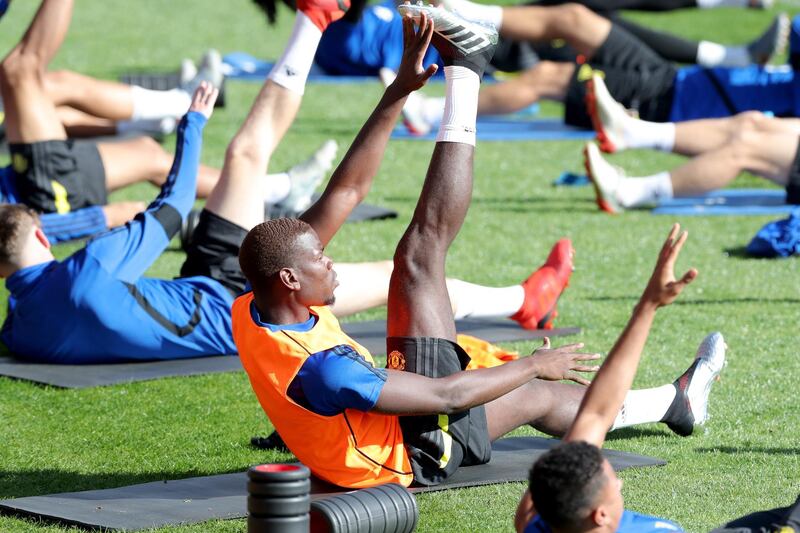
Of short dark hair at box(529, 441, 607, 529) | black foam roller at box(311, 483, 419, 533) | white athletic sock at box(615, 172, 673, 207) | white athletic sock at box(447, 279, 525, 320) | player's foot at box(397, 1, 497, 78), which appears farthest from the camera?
white athletic sock at box(615, 172, 673, 207)

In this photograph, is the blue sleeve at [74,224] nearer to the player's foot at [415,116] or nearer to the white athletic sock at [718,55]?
the player's foot at [415,116]

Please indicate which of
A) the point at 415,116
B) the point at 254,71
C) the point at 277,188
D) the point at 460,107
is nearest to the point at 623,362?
the point at 460,107

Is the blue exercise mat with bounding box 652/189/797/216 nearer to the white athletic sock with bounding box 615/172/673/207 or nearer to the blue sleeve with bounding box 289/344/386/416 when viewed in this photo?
the white athletic sock with bounding box 615/172/673/207

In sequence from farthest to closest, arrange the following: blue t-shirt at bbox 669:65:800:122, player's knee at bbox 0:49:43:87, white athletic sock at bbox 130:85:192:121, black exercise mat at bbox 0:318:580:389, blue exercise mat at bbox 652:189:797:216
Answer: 1. blue t-shirt at bbox 669:65:800:122
2. white athletic sock at bbox 130:85:192:121
3. blue exercise mat at bbox 652:189:797:216
4. player's knee at bbox 0:49:43:87
5. black exercise mat at bbox 0:318:580:389

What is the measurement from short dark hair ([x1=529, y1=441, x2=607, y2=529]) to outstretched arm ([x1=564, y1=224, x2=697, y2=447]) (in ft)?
0.82

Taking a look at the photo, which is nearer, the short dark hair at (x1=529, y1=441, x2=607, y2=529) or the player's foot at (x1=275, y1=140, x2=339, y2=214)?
the short dark hair at (x1=529, y1=441, x2=607, y2=529)

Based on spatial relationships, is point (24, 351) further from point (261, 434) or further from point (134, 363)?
point (261, 434)

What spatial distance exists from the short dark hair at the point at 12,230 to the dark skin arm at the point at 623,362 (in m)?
3.11

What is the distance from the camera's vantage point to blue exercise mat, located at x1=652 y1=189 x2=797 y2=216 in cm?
878

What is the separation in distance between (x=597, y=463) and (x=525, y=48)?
37.6ft

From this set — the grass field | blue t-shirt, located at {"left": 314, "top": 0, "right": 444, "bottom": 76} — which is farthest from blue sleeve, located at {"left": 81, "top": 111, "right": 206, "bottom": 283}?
blue t-shirt, located at {"left": 314, "top": 0, "right": 444, "bottom": 76}

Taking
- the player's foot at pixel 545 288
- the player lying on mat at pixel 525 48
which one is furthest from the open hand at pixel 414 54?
the player lying on mat at pixel 525 48

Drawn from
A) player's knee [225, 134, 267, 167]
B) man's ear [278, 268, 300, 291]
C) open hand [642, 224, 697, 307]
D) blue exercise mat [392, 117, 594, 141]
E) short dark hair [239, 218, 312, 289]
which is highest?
open hand [642, 224, 697, 307]

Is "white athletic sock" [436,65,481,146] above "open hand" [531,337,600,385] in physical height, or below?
above
